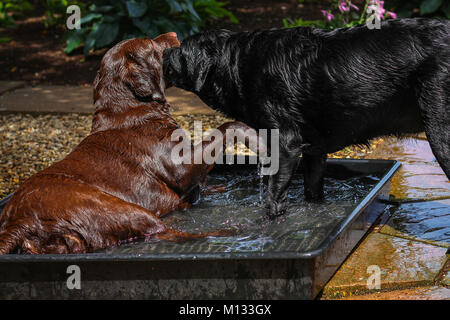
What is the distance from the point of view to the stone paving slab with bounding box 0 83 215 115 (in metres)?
6.87

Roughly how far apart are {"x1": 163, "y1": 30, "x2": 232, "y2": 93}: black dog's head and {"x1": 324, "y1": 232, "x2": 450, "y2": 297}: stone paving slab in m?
1.35

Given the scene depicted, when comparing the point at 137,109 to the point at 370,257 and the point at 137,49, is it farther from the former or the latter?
the point at 370,257

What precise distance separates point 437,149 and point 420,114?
0.20m

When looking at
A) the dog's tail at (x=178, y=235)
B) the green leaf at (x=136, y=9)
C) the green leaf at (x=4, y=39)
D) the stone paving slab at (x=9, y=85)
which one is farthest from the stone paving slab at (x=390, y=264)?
the green leaf at (x=4, y=39)

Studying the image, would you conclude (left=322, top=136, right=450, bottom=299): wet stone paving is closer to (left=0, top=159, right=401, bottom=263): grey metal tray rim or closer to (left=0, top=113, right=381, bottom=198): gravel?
(left=0, top=159, right=401, bottom=263): grey metal tray rim

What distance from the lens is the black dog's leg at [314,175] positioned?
12.5 feet

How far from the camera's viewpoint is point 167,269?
9.00ft

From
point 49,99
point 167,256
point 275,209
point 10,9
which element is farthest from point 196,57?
point 10,9

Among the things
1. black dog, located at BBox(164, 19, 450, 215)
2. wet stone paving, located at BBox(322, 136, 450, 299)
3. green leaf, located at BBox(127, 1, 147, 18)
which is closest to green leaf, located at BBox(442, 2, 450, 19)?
green leaf, located at BBox(127, 1, 147, 18)

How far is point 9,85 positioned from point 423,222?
622cm

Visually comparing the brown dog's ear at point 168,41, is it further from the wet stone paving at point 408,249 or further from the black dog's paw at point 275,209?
the wet stone paving at point 408,249

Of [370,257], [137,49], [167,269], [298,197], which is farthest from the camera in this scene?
[298,197]

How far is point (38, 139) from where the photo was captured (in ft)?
20.1
